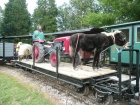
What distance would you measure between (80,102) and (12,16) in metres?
29.0

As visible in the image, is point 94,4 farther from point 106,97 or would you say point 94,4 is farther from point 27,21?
point 106,97

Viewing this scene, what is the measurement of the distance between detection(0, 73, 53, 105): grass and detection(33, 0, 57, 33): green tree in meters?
26.1

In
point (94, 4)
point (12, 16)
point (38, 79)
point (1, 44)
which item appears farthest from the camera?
point (94, 4)

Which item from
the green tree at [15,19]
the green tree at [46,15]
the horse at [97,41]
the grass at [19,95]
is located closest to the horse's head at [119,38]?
the horse at [97,41]

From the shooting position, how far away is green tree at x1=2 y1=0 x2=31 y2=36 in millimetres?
30469

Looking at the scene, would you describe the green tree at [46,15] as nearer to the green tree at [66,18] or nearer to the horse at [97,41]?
the green tree at [66,18]

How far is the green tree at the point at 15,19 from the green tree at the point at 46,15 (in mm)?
1954

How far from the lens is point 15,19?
31484mm

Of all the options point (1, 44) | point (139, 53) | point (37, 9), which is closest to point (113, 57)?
point (139, 53)

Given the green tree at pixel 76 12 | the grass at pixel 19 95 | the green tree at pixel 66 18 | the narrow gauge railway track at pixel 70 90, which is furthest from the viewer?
the green tree at pixel 66 18

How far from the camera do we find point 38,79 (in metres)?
7.90

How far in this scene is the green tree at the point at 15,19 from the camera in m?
30.5

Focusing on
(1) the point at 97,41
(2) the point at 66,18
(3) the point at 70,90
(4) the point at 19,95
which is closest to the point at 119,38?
(1) the point at 97,41

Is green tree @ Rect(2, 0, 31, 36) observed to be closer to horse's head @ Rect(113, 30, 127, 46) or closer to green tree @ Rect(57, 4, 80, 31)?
green tree @ Rect(57, 4, 80, 31)
